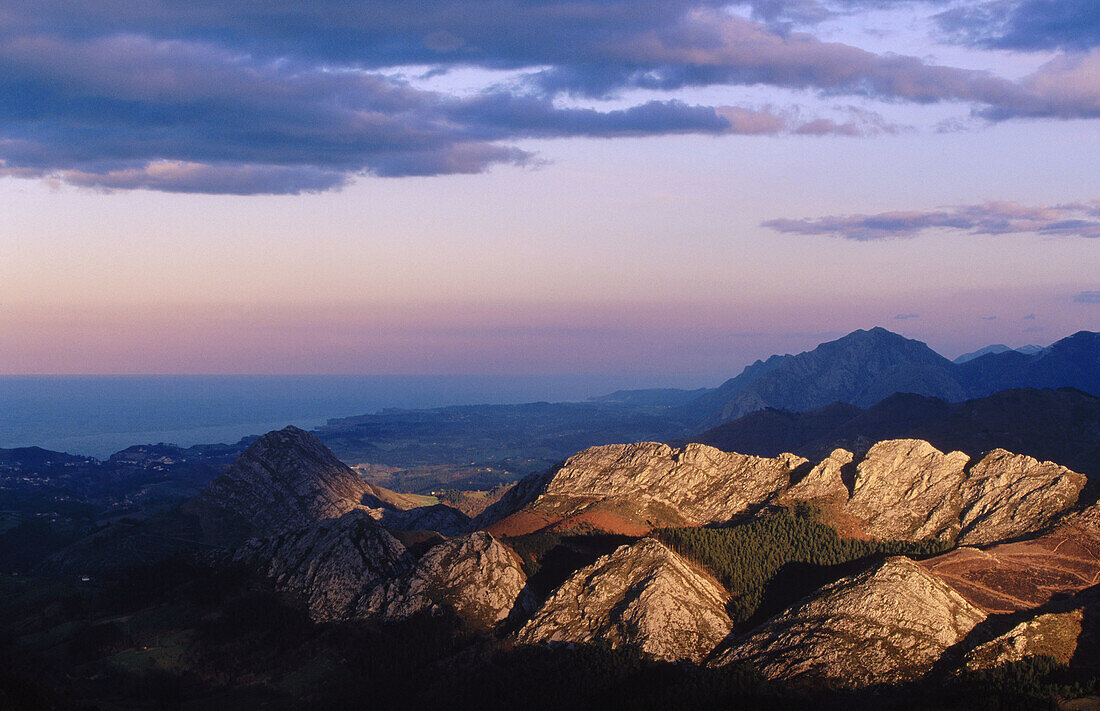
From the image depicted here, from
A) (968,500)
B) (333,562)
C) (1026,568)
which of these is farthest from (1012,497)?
(333,562)

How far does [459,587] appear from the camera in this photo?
17088 centimetres

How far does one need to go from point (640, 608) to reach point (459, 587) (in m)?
41.1

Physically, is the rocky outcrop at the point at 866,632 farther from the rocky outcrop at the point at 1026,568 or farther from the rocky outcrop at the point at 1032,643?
the rocky outcrop at the point at 1026,568

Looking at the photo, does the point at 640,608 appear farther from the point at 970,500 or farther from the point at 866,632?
the point at 970,500

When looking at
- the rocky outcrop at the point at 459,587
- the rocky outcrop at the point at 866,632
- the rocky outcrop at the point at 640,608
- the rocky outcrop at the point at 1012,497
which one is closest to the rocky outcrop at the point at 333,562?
the rocky outcrop at the point at 459,587

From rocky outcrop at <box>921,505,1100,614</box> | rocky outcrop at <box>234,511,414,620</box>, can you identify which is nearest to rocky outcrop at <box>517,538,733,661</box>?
rocky outcrop at <box>921,505,1100,614</box>

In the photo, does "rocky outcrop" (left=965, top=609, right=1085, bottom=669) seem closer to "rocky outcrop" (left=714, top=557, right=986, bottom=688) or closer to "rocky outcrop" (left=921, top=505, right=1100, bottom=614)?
"rocky outcrop" (left=714, top=557, right=986, bottom=688)

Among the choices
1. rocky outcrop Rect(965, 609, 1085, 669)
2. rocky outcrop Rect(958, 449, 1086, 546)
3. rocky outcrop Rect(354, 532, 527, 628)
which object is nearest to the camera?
rocky outcrop Rect(965, 609, 1085, 669)

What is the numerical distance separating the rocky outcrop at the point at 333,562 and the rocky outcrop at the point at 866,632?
79.1 metres

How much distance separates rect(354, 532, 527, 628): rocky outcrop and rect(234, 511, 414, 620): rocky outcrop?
16.6 ft

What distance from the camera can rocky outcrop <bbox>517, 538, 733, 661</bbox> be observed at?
14300 cm

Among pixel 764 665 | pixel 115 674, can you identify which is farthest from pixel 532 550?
pixel 115 674

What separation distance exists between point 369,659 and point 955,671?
97176 millimetres

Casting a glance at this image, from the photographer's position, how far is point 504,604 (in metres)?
168
